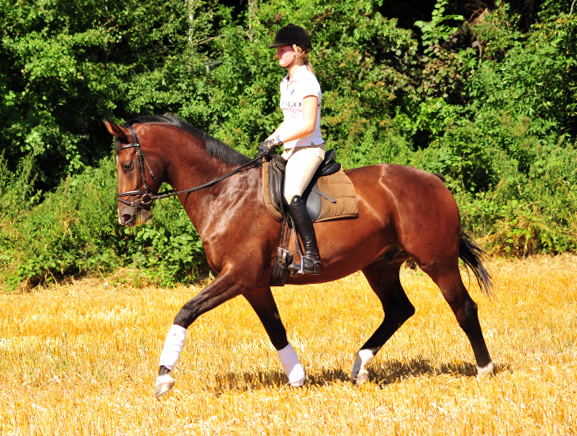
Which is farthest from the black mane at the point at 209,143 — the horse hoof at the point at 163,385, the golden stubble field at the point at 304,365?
the golden stubble field at the point at 304,365

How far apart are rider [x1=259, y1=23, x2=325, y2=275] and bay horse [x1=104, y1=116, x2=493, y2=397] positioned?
191 mm

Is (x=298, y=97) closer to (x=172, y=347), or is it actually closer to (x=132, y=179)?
(x=132, y=179)

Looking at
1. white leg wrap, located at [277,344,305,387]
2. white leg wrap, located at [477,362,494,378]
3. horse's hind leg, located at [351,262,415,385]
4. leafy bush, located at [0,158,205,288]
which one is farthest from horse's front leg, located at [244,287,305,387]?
leafy bush, located at [0,158,205,288]

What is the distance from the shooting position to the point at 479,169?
12.6 m

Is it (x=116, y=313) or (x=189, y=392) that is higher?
(x=189, y=392)

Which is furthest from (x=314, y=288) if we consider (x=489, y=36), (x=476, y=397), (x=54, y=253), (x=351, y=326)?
(x=489, y=36)

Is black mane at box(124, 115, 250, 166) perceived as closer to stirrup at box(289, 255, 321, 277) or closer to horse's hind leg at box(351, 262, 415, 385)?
stirrup at box(289, 255, 321, 277)

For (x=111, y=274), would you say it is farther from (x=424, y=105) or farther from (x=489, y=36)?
(x=489, y=36)

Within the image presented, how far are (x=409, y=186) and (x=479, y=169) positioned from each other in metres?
7.44

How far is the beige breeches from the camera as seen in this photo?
17.1 feet

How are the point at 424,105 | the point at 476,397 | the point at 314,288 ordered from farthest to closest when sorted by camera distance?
1. the point at 424,105
2. the point at 314,288
3. the point at 476,397

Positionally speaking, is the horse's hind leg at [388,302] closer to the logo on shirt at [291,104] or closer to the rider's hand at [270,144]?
the rider's hand at [270,144]

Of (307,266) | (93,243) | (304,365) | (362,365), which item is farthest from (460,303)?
(93,243)

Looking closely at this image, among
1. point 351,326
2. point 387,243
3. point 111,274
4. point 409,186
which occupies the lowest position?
point 111,274
